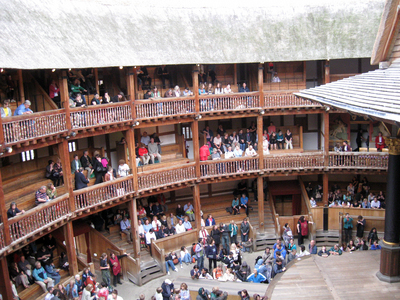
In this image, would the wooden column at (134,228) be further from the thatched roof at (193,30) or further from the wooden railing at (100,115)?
the thatched roof at (193,30)

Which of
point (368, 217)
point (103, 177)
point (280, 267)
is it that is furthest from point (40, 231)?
point (368, 217)

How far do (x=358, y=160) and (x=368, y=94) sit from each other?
41.1 feet

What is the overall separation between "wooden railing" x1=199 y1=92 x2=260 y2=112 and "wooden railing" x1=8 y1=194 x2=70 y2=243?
9406 mm

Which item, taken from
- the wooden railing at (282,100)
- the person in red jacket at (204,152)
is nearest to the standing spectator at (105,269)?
the person in red jacket at (204,152)

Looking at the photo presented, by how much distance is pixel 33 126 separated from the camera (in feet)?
59.0

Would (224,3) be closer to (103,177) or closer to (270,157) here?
(270,157)

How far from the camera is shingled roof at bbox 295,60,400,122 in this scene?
12.0m

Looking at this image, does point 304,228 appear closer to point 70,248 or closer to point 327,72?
point 327,72

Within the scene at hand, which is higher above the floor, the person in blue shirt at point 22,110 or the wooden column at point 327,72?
the wooden column at point 327,72

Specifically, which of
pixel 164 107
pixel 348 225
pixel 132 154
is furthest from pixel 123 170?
pixel 348 225

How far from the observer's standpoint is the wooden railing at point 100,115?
20.3 m

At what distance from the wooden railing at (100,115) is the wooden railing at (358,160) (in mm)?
12300

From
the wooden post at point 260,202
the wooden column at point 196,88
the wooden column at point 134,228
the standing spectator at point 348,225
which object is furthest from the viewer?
the wooden post at point 260,202

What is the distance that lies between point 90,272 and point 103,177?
5256 mm
